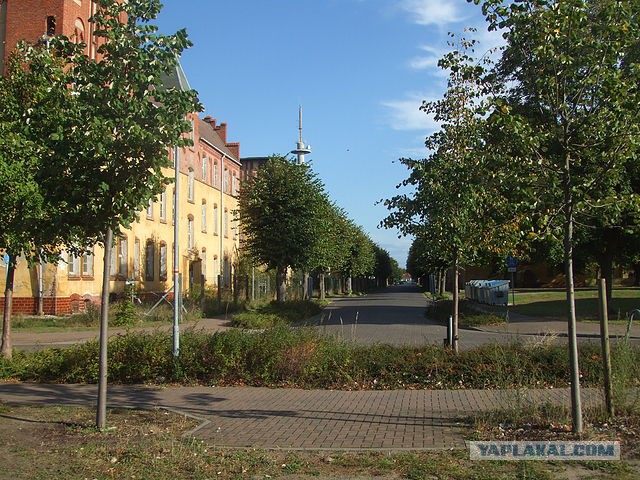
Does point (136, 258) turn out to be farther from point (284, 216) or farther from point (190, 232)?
point (284, 216)

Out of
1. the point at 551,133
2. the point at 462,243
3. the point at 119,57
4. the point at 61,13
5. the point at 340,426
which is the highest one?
the point at 61,13

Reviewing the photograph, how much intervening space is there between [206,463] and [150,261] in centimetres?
3416

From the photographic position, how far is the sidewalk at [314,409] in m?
7.25

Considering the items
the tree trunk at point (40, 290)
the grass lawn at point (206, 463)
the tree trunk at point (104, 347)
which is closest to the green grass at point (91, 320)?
the tree trunk at point (40, 290)

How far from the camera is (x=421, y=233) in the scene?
44.3 feet

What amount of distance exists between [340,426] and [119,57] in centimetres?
516

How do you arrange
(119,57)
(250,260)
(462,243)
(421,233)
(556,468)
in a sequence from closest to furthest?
(556,468)
(119,57)
(462,243)
(421,233)
(250,260)

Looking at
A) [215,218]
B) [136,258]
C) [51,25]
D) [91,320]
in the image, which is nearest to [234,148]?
[215,218]

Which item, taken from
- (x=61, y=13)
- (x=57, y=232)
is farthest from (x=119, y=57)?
(x=61, y=13)

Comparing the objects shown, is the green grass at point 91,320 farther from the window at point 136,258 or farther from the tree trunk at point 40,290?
the window at point 136,258

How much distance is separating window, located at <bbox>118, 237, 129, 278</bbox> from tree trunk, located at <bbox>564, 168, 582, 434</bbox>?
1208 inches

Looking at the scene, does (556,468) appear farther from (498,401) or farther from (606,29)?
(606,29)

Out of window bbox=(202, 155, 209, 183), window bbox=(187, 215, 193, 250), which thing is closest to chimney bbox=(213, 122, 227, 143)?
window bbox=(202, 155, 209, 183)

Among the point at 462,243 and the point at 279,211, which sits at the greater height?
the point at 279,211
